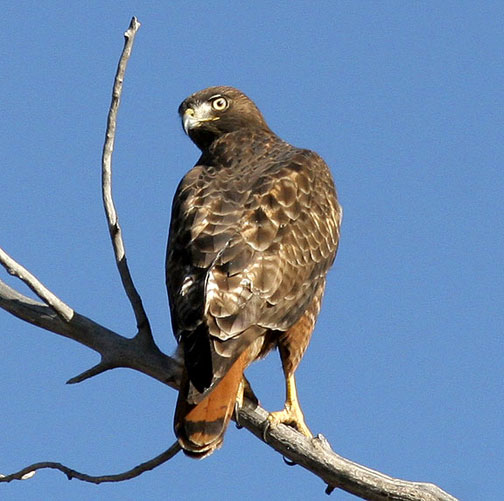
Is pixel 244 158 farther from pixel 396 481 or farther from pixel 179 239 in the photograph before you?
pixel 396 481

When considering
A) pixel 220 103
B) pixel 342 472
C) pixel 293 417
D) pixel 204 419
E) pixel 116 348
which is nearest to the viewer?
pixel 342 472

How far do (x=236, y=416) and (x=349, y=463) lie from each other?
0.61 m

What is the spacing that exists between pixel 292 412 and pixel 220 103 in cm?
256

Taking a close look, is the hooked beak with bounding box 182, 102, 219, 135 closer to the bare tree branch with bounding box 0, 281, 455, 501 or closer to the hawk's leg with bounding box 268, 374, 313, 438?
the hawk's leg with bounding box 268, 374, 313, 438

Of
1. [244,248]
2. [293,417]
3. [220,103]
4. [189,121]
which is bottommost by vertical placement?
[293,417]

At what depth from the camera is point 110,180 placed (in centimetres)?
472

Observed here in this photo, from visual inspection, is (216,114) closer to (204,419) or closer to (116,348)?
(116,348)

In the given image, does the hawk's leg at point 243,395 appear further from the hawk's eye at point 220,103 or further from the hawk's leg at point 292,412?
the hawk's eye at point 220,103

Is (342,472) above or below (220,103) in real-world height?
below

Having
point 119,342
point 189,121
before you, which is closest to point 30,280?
point 119,342

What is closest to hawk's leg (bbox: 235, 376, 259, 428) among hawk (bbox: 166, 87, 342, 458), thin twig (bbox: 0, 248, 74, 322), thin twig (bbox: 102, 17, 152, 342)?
hawk (bbox: 166, 87, 342, 458)

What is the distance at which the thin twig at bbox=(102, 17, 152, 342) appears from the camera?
15.3 ft

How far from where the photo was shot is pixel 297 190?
566 cm

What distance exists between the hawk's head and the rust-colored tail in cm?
268
